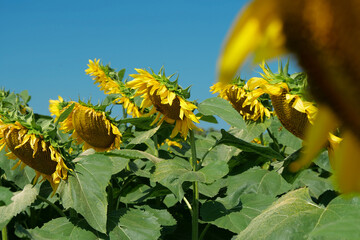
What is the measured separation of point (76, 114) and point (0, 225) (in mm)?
559

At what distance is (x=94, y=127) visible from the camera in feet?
6.08

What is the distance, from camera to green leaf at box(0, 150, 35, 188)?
2023 mm

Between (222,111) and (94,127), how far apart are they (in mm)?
523

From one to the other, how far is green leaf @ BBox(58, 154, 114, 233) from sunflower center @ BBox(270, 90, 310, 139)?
571mm

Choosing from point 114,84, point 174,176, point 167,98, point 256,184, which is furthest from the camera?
point 114,84

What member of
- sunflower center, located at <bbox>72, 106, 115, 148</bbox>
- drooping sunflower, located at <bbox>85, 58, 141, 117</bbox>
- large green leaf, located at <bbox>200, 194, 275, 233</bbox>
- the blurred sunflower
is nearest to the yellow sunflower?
sunflower center, located at <bbox>72, 106, 115, 148</bbox>

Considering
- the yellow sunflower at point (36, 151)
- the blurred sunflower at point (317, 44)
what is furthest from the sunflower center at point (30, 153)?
the blurred sunflower at point (317, 44)

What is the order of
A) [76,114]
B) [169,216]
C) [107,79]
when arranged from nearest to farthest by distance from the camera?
1. [169,216]
2. [76,114]
3. [107,79]

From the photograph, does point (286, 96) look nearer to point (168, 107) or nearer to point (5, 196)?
point (168, 107)

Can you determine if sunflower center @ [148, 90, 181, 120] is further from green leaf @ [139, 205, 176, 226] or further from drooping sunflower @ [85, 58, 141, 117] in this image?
drooping sunflower @ [85, 58, 141, 117]

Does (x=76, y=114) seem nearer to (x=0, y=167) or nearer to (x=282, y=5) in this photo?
(x=0, y=167)

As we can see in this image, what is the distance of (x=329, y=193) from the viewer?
5.23 ft

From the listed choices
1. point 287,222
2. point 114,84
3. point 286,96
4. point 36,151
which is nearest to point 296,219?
point 287,222

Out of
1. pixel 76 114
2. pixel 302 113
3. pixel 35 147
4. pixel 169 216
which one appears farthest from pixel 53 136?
pixel 302 113
